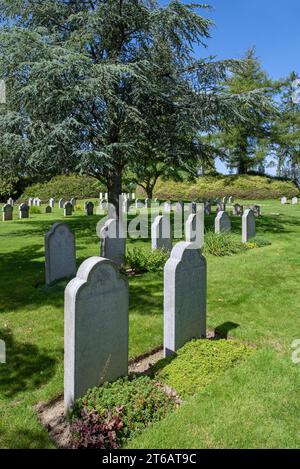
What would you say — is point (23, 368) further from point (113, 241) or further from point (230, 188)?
point (230, 188)

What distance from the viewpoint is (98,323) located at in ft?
13.9

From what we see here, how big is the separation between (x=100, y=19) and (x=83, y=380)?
15.1 meters

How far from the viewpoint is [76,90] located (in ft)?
43.7

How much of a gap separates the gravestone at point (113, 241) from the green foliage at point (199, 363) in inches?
191

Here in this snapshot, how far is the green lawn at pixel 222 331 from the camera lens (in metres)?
3.74

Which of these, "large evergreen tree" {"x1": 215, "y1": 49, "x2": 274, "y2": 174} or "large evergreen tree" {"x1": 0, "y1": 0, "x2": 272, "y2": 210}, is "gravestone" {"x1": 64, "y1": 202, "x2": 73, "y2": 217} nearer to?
"large evergreen tree" {"x1": 0, "y1": 0, "x2": 272, "y2": 210}

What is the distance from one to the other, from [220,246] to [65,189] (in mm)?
37436

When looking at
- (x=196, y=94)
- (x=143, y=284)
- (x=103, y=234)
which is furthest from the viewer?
(x=196, y=94)

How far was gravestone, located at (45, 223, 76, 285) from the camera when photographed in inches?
342

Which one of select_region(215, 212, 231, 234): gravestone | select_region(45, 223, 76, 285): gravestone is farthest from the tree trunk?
select_region(45, 223, 76, 285): gravestone

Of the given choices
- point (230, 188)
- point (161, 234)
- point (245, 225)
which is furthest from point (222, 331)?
point (230, 188)

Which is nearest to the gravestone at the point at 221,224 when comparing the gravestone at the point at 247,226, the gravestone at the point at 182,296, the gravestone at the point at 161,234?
the gravestone at the point at 247,226
